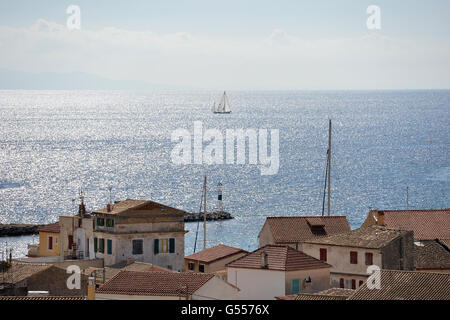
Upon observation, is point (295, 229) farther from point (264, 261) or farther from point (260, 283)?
point (260, 283)

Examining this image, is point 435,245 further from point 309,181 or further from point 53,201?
point 309,181

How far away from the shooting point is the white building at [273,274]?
1617 inches

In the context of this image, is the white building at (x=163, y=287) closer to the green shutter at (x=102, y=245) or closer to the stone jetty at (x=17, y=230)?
the green shutter at (x=102, y=245)

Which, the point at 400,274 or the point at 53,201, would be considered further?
the point at 53,201

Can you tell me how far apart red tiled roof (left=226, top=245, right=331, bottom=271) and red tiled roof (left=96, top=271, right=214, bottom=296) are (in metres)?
6.54

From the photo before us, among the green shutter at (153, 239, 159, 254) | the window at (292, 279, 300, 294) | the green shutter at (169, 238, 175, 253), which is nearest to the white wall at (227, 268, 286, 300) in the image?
the window at (292, 279, 300, 294)

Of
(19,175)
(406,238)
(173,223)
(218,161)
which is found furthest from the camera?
(218,161)

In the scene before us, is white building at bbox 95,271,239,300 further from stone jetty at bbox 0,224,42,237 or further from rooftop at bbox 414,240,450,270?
stone jetty at bbox 0,224,42,237

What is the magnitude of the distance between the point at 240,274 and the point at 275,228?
13448 millimetres

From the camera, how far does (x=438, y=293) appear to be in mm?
31906

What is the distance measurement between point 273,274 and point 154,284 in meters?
7.96

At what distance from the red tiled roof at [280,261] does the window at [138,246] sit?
11.4 meters

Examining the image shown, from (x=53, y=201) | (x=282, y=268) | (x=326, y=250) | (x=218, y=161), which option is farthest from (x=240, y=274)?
(x=218, y=161)

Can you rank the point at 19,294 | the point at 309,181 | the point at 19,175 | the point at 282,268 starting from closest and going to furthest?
the point at 19,294, the point at 282,268, the point at 309,181, the point at 19,175
